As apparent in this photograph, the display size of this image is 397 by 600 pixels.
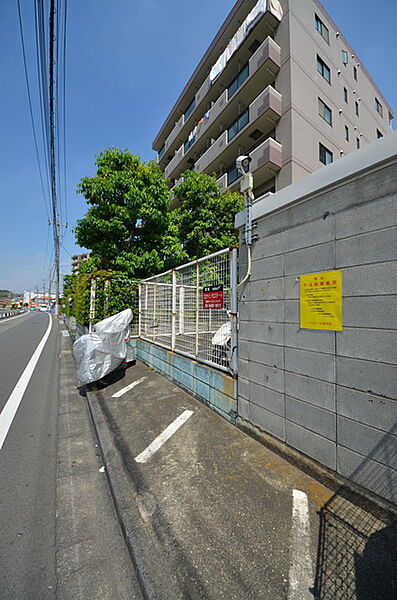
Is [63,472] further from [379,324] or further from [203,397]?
[379,324]

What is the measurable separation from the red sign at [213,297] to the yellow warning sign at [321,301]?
1412 mm

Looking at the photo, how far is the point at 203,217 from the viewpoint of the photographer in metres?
10.3

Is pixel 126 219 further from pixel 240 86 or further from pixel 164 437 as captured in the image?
pixel 240 86

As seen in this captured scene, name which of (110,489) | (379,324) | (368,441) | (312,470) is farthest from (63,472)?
(379,324)

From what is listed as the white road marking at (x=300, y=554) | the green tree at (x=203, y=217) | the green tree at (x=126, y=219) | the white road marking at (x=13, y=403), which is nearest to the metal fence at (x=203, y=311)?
the white road marking at (x=300, y=554)

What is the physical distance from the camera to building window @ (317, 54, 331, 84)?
13.2 meters

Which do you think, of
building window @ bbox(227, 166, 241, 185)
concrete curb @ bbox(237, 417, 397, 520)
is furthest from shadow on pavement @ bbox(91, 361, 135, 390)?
building window @ bbox(227, 166, 241, 185)

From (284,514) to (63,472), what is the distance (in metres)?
2.24

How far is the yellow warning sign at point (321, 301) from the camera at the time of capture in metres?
2.11

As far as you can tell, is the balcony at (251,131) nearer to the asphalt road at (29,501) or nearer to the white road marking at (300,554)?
the asphalt road at (29,501)

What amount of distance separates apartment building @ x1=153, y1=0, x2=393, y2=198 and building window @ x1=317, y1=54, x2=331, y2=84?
0.18 ft

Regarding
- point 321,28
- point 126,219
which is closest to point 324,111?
point 321,28

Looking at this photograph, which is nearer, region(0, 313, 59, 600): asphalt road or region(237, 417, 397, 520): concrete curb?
region(0, 313, 59, 600): asphalt road

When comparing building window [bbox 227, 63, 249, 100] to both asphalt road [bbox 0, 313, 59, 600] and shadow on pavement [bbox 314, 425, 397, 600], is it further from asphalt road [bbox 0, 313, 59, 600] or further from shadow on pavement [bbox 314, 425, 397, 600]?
shadow on pavement [bbox 314, 425, 397, 600]
